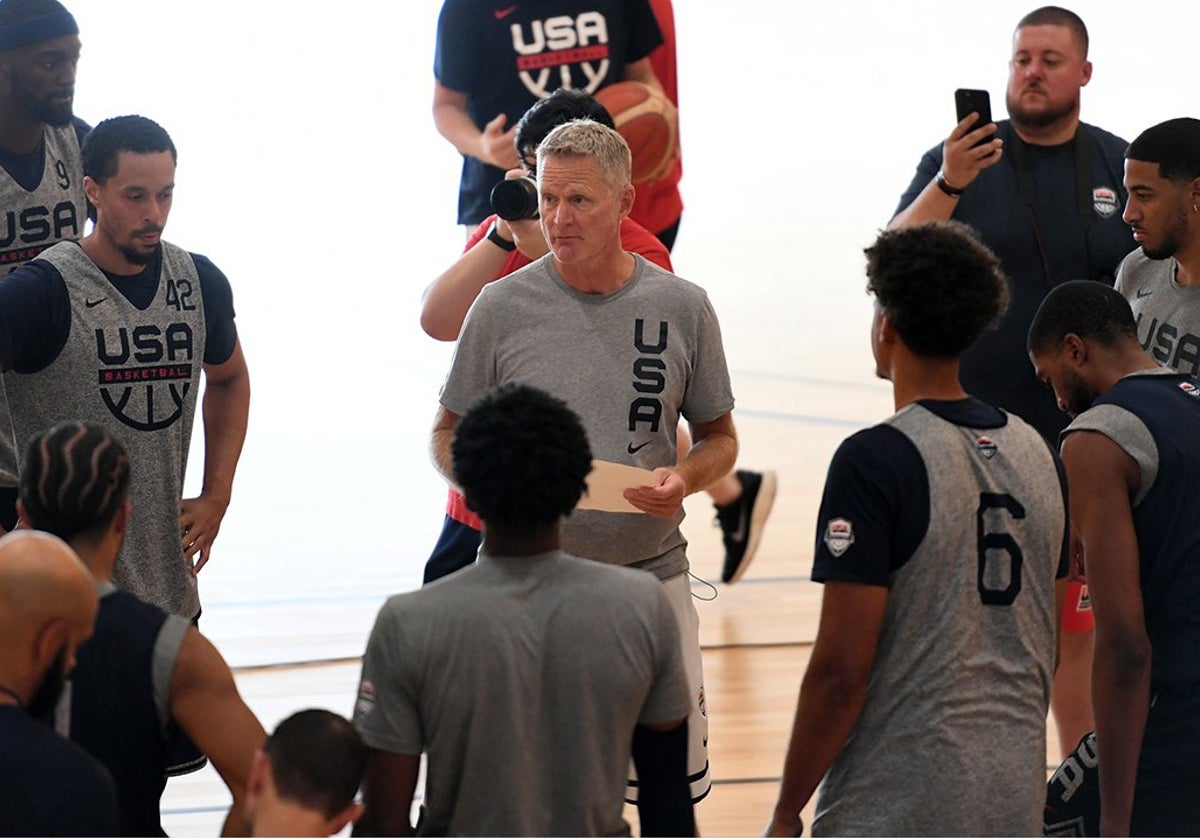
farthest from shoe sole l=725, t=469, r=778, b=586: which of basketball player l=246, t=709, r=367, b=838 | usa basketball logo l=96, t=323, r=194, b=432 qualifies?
basketball player l=246, t=709, r=367, b=838

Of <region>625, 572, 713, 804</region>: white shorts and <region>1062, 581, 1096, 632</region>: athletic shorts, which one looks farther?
<region>1062, 581, 1096, 632</region>: athletic shorts

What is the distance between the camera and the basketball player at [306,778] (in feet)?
7.40

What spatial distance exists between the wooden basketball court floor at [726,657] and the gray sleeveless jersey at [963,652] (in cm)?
176

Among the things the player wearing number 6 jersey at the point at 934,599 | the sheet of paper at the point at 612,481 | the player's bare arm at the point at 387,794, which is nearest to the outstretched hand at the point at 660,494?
the sheet of paper at the point at 612,481

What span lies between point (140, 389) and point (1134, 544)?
2067mm

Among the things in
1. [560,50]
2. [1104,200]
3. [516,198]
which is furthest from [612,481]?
[560,50]

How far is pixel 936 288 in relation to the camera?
262cm

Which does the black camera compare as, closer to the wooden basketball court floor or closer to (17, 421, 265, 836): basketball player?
(17, 421, 265, 836): basketball player

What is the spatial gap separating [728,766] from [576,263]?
193cm

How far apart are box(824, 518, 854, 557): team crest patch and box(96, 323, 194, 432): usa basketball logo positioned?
167 cm

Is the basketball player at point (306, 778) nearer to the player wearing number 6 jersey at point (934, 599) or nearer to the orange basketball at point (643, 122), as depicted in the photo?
the player wearing number 6 jersey at point (934, 599)

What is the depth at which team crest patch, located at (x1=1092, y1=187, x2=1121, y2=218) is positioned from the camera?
446 centimetres

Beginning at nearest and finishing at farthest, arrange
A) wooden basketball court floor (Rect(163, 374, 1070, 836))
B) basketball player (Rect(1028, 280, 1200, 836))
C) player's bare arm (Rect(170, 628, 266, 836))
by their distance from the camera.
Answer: player's bare arm (Rect(170, 628, 266, 836)), basketball player (Rect(1028, 280, 1200, 836)), wooden basketball court floor (Rect(163, 374, 1070, 836))

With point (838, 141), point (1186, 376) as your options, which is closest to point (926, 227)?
point (1186, 376)
